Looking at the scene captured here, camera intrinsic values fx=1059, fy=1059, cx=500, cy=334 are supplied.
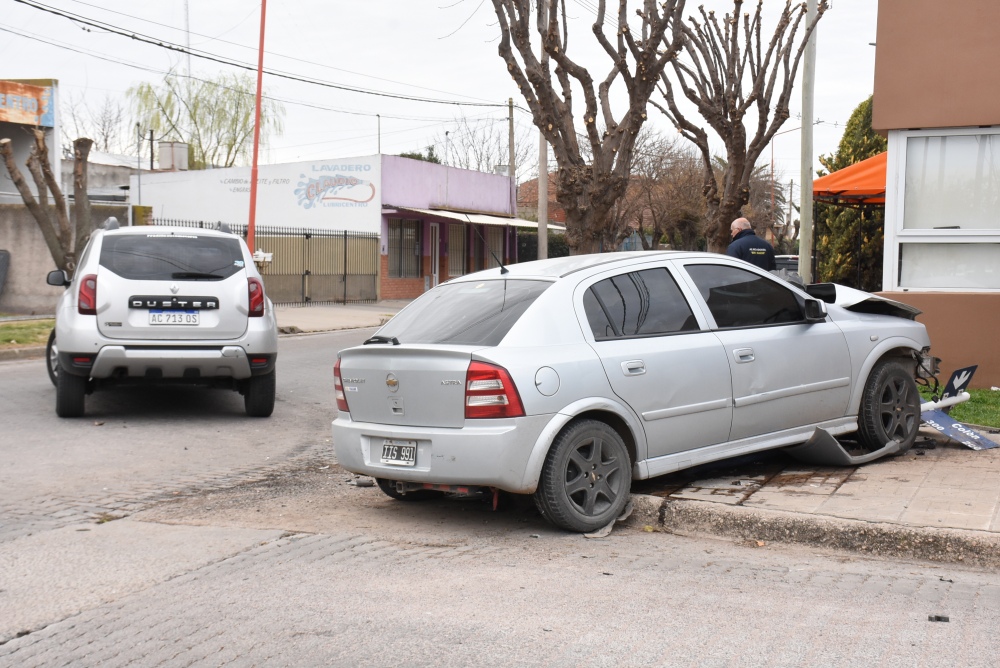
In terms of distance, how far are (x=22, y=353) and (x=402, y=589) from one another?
12738 mm

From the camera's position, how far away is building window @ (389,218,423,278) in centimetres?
3569

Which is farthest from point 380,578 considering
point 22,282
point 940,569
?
point 22,282

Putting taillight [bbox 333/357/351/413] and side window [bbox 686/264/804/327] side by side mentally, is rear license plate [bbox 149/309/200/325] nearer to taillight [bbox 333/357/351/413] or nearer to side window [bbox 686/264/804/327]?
taillight [bbox 333/357/351/413]

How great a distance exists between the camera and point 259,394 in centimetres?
1032

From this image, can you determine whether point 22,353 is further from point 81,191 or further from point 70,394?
point 70,394

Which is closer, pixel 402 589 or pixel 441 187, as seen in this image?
pixel 402 589

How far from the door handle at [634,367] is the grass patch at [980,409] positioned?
4.35 m

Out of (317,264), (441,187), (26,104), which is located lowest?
(317,264)

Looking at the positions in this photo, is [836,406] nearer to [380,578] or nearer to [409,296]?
[380,578]

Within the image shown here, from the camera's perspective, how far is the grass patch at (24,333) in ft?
53.2

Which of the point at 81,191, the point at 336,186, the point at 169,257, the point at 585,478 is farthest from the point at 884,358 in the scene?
the point at 336,186

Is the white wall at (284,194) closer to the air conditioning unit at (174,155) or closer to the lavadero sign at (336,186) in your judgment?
the lavadero sign at (336,186)

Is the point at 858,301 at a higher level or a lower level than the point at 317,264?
lower

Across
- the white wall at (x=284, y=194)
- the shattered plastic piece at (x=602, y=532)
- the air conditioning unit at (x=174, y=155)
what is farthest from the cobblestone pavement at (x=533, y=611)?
Result: the air conditioning unit at (x=174, y=155)
